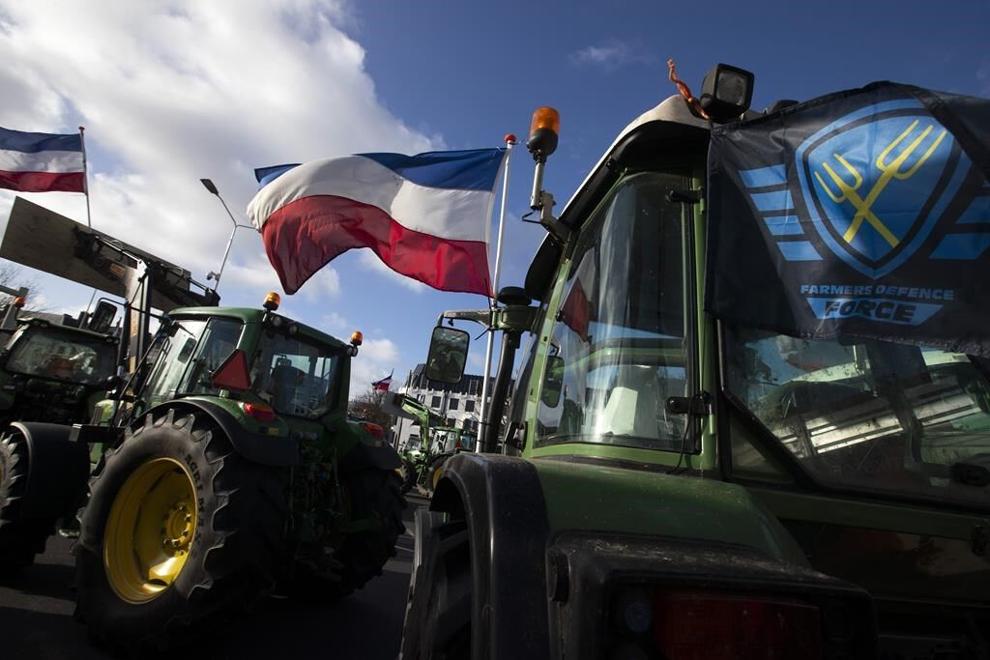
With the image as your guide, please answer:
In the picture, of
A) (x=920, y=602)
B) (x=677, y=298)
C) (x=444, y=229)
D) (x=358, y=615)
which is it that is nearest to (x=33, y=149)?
(x=444, y=229)

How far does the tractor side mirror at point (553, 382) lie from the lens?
2137 mm

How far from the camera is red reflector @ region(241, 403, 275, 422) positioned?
3.76 meters

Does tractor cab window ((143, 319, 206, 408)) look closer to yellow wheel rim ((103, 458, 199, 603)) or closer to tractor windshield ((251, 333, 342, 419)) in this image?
tractor windshield ((251, 333, 342, 419))

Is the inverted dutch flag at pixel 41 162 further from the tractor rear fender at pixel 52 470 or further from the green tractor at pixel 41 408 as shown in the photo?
the tractor rear fender at pixel 52 470

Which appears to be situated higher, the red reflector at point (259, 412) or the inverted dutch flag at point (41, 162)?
the inverted dutch flag at point (41, 162)

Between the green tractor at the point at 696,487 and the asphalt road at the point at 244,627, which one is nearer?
the green tractor at the point at 696,487

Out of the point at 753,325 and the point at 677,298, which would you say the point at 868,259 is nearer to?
the point at 753,325

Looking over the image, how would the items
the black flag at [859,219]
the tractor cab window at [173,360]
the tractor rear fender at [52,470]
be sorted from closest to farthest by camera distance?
the black flag at [859,219], the tractor rear fender at [52,470], the tractor cab window at [173,360]

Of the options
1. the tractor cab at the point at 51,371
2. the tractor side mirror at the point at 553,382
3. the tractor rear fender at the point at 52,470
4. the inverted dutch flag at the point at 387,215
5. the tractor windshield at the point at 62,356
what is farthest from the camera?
the tractor windshield at the point at 62,356

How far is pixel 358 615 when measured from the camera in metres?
4.89

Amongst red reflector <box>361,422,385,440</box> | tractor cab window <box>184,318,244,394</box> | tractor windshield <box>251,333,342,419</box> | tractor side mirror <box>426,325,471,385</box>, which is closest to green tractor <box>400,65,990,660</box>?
tractor side mirror <box>426,325,471,385</box>

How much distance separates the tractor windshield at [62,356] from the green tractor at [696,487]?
7.89 meters

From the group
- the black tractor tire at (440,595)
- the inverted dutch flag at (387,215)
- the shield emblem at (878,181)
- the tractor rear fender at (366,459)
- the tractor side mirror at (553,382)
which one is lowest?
the black tractor tire at (440,595)

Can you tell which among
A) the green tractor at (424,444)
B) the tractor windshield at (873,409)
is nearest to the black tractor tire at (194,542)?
the tractor windshield at (873,409)
